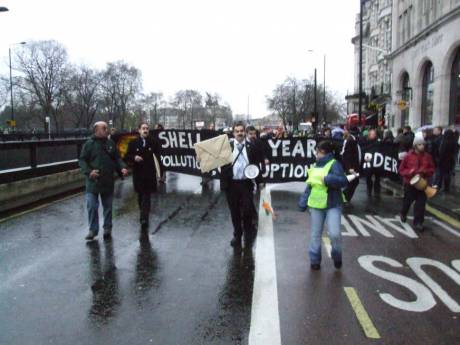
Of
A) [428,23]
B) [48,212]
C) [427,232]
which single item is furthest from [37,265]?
[428,23]

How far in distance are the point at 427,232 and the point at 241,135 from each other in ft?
12.3

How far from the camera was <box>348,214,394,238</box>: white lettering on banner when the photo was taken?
856cm

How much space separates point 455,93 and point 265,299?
81.0ft

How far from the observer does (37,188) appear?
41.8 ft

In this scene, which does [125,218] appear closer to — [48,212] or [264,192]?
[48,212]

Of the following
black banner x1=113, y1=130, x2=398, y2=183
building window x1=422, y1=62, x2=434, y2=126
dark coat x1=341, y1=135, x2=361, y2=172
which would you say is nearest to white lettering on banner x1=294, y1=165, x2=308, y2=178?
black banner x1=113, y1=130, x2=398, y2=183

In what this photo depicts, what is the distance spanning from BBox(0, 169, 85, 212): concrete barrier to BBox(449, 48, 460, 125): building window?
1989cm

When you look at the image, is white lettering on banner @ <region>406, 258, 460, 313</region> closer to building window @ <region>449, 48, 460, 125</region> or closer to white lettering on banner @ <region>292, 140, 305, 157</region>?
white lettering on banner @ <region>292, 140, 305, 157</region>

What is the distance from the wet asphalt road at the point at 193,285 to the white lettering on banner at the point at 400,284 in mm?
37

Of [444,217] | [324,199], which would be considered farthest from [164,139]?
[324,199]

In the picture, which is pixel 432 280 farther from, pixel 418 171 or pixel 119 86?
pixel 119 86

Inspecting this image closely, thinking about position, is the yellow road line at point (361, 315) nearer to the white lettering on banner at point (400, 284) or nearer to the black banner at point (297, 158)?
the white lettering on banner at point (400, 284)

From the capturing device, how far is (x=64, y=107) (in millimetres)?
91500

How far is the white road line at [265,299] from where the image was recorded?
4289 mm
